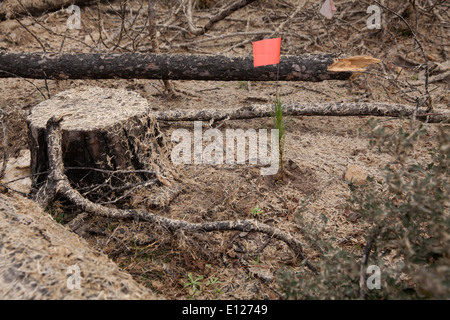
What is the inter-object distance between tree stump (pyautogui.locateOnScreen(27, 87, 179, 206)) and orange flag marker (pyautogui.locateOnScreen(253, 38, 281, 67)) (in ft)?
3.21

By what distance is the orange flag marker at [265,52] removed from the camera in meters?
3.00

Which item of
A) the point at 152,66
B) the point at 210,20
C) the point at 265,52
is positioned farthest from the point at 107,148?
the point at 210,20

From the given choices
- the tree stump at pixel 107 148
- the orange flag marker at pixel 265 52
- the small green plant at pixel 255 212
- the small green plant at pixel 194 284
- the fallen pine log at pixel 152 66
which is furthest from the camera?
the fallen pine log at pixel 152 66

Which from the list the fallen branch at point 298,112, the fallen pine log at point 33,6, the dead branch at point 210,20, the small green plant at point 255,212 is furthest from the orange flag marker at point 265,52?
the fallen pine log at point 33,6

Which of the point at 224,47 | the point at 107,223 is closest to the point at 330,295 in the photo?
the point at 107,223

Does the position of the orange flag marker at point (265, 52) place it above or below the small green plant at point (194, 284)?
above

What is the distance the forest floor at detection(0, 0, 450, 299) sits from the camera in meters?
2.16

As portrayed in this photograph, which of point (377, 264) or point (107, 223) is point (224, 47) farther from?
point (377, 264)

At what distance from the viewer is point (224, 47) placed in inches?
220

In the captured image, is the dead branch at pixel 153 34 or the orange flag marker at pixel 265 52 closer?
the orange flag marker at pixel 265 52

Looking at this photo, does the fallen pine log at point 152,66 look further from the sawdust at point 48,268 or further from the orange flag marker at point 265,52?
the sawdust at point 48,268

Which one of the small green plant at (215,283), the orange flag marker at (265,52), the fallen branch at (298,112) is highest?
the orange flag marker at (265,52)

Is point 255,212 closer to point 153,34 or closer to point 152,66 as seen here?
point 152,66

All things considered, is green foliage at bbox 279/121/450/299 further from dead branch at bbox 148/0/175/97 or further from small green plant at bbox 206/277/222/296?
dead branch at bbox 148/0/175/97
